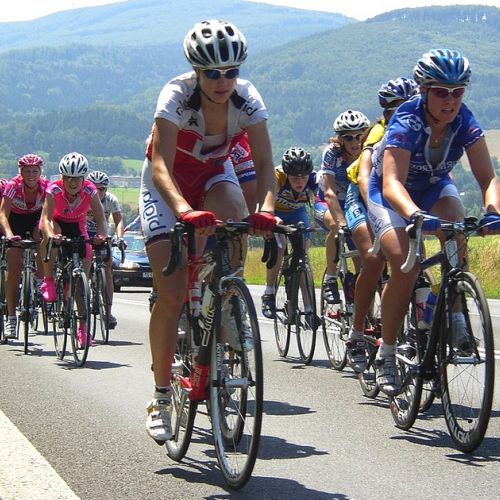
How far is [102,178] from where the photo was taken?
15828 mm

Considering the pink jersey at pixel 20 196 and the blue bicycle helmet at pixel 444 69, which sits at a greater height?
the blue bicycle helmet at pixel 444 69

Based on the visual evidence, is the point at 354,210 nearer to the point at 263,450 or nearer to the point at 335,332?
the point at 335,332

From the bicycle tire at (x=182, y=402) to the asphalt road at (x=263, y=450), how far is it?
0.09m

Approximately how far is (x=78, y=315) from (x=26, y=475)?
6.09 metres

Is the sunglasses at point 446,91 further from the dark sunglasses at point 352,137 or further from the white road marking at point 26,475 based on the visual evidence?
the dark sunglasses at point 352,137

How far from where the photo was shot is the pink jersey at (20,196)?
13.6m

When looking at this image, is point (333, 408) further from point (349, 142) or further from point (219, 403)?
point (349, 142)

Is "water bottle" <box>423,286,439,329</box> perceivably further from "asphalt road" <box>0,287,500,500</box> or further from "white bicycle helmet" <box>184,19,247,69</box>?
"white bicycle helmet" <box>184,19,247,69</box>

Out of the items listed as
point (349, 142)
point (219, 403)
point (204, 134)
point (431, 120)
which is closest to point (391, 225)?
point (431, 120)

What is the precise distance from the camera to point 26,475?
5.74m

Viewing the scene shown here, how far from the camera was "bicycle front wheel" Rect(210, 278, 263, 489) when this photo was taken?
17.1 ft

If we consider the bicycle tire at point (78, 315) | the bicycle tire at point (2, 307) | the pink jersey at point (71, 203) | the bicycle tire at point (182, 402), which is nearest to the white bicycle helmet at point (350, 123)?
the bicycle tire at point (78, 315)

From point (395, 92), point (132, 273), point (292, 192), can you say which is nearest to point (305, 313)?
point (292, 192)

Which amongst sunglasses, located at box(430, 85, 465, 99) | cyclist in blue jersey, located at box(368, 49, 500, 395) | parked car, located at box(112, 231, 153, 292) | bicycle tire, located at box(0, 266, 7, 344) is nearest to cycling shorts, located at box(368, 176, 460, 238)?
cyclist in blue jersey, located at box(368, 49, 500, 395)
